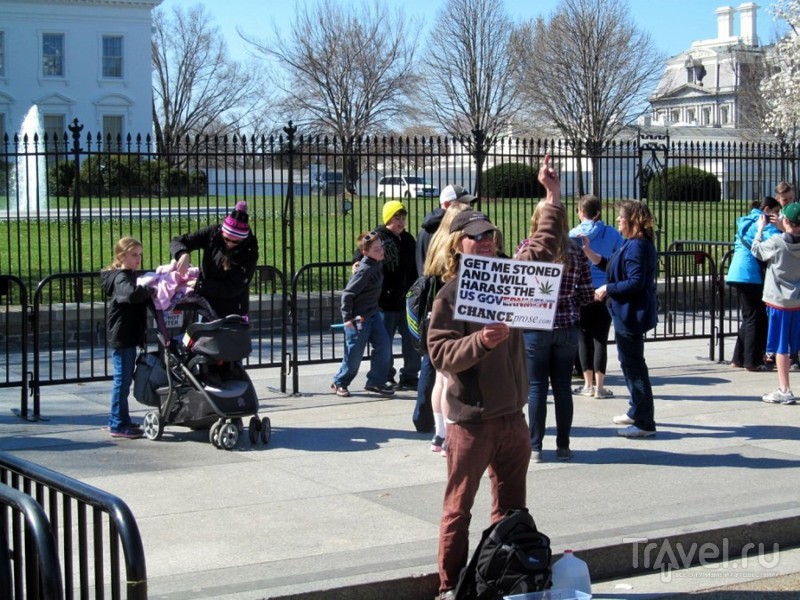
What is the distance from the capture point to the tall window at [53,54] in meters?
51.0

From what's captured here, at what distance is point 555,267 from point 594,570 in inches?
74.7

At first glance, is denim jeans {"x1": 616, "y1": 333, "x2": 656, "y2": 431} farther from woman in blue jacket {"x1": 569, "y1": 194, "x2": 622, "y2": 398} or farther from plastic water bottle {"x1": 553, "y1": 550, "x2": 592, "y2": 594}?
plastic water bottle {"x1": 553, "y1": 550, "x2": 592, "y2": 594}

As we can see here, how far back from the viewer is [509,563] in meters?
5.09

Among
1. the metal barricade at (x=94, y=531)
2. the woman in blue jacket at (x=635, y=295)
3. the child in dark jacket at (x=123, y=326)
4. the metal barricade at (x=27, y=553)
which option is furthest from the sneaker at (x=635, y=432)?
the metal barricade at (x=27, y=553)

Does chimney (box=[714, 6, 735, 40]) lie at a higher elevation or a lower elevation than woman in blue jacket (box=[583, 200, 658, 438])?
higher

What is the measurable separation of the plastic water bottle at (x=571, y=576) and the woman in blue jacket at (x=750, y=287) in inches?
275

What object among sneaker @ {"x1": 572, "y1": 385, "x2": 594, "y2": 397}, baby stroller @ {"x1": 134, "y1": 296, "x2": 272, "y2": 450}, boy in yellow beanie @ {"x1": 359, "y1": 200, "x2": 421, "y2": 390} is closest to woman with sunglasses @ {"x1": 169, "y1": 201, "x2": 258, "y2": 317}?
baby stroller @ {"x1": 134, "y1": 296, "x2": 272, "y2": 450}

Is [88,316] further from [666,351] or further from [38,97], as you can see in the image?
[38,97]

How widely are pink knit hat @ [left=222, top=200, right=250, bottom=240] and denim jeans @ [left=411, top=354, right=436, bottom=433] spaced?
188cm

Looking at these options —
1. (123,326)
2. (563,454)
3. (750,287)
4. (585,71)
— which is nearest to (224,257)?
(123,326)

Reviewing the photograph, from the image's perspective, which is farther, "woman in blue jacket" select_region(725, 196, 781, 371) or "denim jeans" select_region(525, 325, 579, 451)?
"woman in blue jacket" select_region(725, 196, 781, 371)

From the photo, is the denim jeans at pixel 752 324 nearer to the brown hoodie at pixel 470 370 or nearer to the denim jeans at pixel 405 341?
the denim jeans at pixel 405 341

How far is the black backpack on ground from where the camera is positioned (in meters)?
5.09

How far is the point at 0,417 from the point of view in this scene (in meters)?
9.82
